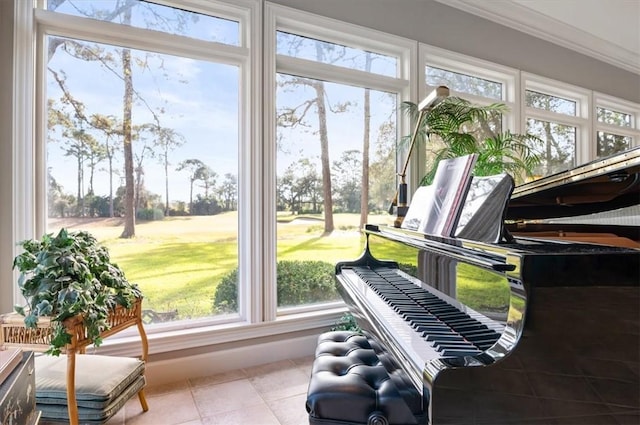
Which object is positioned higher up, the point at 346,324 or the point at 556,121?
the point at 556,121

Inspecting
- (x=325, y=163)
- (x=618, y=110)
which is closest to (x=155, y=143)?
(x=325, y=163)

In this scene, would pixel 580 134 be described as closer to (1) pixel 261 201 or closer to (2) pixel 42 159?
(1) pixel 261 201

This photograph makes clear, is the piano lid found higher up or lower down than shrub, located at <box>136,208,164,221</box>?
higher up

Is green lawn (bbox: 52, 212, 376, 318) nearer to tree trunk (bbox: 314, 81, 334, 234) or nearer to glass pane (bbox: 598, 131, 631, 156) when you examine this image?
tree trunk (bbox: 314, 81, 334, 234)

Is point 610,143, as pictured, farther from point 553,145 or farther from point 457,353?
point 457,353

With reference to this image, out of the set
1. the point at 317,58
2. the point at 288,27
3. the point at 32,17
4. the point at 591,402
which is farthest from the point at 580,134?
the point at 32,17

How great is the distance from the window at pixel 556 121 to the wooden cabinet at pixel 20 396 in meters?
4.66

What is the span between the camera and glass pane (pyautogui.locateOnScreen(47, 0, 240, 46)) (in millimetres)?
2186

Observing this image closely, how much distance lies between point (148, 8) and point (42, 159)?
1232 mm

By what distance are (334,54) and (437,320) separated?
8.17 feet

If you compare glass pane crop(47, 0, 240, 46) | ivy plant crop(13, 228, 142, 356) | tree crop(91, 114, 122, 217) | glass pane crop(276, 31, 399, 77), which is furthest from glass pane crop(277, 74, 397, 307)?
ivy plant crop(13, 228, 142, 356)

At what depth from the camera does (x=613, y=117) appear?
192 inches

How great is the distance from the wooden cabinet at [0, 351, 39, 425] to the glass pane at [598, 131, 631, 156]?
610cm

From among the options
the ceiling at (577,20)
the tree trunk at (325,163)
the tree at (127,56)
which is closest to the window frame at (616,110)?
the ceiling at (577,20)
